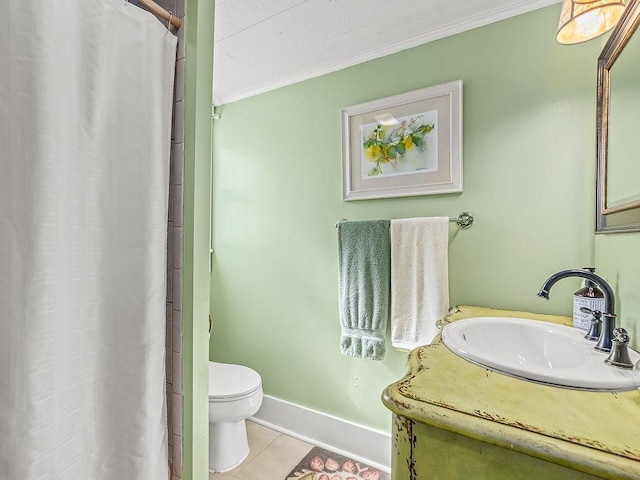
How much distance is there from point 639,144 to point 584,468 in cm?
82

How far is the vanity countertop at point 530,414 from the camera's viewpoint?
1.52 ft

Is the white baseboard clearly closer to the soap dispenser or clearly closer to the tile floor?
the tile floor

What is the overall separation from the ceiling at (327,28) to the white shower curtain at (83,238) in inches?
29.0

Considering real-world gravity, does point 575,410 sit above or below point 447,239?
below

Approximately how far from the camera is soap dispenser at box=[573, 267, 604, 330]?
3.18 ft

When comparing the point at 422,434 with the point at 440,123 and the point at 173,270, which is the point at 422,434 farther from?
the point at 440,123

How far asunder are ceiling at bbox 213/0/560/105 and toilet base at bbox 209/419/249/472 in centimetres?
200

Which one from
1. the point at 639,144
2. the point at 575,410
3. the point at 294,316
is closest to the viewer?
the point at 575,410

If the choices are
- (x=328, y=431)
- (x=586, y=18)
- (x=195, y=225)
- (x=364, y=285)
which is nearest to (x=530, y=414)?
(x=195, y=225)

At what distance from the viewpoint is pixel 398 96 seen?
160 centimetres

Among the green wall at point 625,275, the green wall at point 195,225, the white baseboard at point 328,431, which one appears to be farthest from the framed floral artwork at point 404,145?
the white baseboard at point 328,431

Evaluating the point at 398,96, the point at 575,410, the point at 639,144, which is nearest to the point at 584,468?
the point at 575,410

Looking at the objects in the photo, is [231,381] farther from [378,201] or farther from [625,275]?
[625,275]

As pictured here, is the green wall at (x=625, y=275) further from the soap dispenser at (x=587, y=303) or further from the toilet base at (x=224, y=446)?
the toilet base at (x=224, y=446)
